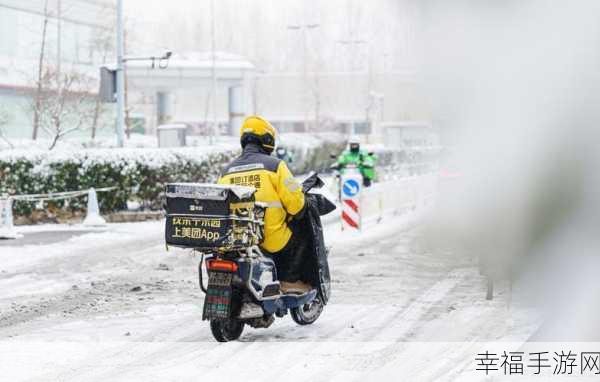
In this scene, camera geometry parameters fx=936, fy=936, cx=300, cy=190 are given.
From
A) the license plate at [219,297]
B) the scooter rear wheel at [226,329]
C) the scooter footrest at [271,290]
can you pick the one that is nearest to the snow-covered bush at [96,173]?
the scooter rear wheel at [226,329]

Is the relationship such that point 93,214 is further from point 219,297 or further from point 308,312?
point 219,297

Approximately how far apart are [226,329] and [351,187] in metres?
9.02

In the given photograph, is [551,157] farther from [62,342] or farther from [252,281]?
[62,342]

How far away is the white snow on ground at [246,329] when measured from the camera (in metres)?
7.08

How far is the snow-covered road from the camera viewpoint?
711 cm

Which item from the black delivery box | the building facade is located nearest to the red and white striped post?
the black delivery box

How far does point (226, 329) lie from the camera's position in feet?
26.0

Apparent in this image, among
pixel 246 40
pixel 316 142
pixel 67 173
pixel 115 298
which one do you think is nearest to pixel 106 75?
pixel 67 173

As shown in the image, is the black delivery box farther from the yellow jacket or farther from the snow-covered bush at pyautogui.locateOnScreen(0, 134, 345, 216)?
the snow-covered bush at pyautogui.locateOnScreen(0, 134, 345, 216)

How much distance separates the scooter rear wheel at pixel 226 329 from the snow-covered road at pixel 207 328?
0.10m

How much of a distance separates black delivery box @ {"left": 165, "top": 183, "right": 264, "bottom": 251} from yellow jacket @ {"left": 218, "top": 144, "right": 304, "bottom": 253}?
1.07ft

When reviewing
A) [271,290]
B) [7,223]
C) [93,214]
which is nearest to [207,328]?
[271,290]

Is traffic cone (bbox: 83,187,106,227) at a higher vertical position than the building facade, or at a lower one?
lower

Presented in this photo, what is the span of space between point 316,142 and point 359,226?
23395 mm
